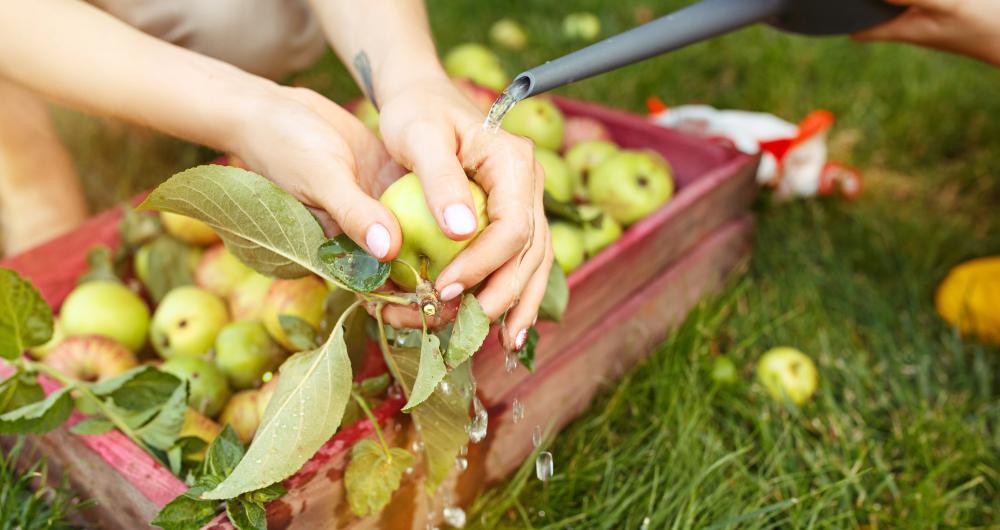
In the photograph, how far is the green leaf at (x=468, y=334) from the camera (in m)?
0.85

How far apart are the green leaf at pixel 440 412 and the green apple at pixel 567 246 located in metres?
0.35

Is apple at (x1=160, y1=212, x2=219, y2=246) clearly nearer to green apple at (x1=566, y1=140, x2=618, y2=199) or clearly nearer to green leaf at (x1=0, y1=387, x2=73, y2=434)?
green leaf at (x1=0, y1=387, x2=73, y2=434)

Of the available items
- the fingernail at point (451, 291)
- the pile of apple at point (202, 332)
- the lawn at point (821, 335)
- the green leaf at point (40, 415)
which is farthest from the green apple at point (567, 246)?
the green leaf at point (40, 415)

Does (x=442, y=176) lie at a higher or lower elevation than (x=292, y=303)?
higher

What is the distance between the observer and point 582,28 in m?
2.78

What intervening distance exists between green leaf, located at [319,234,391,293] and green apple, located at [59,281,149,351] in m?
0.61

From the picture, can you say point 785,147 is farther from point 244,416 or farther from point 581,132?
point 244,416

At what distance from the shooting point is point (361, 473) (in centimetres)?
98

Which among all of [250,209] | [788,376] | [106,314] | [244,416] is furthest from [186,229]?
[788,376]

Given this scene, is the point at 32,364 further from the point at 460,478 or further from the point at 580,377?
the point at 580,377

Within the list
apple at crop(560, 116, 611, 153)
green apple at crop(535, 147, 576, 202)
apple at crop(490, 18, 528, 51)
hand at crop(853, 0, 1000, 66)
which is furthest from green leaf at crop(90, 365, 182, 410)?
apple at crop(490, 18, 528, 51)

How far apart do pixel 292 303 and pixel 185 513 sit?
1.34ft

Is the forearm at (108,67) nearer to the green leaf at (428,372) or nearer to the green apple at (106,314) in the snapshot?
the green apple at (106,314)

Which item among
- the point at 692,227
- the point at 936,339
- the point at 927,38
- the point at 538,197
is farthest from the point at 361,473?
the point at 936,339
